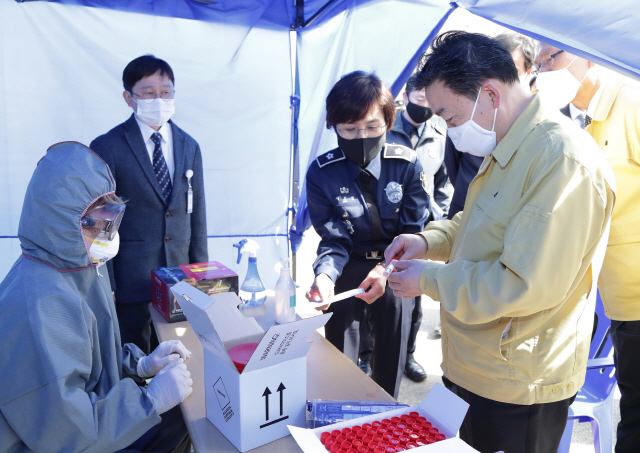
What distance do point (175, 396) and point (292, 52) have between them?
115 inches

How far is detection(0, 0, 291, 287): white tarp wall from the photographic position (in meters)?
2.90

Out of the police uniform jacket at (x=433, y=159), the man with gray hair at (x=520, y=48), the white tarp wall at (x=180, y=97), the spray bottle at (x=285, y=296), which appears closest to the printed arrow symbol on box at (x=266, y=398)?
the spray bottle at (x=285, y=296)

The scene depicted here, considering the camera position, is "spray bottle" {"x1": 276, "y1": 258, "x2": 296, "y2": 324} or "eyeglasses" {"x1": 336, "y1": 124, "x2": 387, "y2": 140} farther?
"eyeglasses" {"x1": 336, "y1": 124, "x2": 387, "y2": 140}

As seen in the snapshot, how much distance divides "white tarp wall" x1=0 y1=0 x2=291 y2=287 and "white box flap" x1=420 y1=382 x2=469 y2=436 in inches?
109

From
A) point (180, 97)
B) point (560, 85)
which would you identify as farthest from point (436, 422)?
point (180, 97)

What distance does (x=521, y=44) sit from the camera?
2.23 m

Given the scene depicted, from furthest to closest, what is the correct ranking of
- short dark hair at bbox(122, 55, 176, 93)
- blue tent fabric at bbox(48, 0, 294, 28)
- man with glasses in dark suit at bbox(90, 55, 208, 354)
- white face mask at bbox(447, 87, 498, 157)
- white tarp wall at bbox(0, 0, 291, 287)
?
blue tent fabric at bbox(48, 0, 294, 28) < white tarp wall at bbox(0, 0, 291, 287) < short dark hair at bbox(122, 55, 176, 93) < man with glasses in dark suit at bbox(90, 55, 208, 354) < white face mask at bbox(447, 87, 498, 157)

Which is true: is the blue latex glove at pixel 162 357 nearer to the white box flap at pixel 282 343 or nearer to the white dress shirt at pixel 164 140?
the white box flap at pixel 282 343

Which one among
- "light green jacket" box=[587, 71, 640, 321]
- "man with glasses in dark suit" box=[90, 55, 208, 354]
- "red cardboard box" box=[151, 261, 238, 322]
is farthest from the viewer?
"man with glasses in dark suit" box=[90, 55, 208, 354]

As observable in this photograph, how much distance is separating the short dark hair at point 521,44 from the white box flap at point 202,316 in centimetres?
194

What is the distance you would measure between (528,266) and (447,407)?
0.38 meters

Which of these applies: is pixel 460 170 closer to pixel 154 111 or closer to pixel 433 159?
pixel 433 159

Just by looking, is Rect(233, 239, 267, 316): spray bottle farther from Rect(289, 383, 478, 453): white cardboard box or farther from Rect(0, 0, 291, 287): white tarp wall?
Rect(0, 0, 291, 287): white tarp wall

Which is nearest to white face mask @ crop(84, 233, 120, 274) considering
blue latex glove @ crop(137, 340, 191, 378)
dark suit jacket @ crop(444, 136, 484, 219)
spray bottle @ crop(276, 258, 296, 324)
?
blue latex glove @ crop(137, 340, 191, 378)
